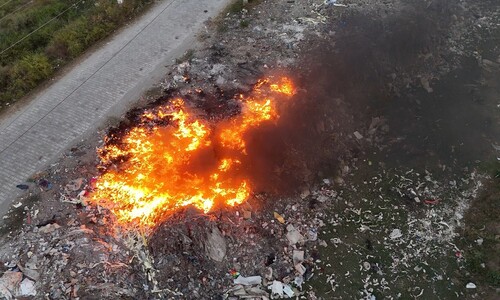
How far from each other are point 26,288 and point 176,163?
383 centimetres

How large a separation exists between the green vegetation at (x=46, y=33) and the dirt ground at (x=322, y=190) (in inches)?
122

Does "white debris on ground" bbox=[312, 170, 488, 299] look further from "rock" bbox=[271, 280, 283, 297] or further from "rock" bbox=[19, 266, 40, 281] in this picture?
"rock" bbox=[19, 266, 40, 281]

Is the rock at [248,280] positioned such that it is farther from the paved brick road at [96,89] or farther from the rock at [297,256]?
the paved brick road at [96,89]

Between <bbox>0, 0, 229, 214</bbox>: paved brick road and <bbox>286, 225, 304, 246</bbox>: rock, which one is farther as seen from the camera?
<bbox>0, 0, 229, 214</bbox>: paved brick road

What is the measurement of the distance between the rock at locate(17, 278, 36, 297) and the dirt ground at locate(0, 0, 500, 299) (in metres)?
0.06

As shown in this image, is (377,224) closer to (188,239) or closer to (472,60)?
(188,239)

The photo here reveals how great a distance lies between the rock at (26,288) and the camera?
750cm

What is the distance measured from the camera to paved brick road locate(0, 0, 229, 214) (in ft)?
32.4

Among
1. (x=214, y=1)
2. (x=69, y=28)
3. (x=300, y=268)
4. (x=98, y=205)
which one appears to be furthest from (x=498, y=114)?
(x=69, y=28)

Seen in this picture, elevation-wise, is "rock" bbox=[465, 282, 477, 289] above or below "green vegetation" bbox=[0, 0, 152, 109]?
below

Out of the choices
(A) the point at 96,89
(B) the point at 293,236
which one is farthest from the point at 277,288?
(A) the point at 96,89

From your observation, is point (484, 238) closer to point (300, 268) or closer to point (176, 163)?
point (300, 268)

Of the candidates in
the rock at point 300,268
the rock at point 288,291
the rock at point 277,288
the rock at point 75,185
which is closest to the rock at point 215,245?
the rock at point 277,288

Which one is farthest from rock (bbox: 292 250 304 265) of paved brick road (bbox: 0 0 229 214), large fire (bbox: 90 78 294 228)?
paved brick road (bbox: 0 0 229 214)
